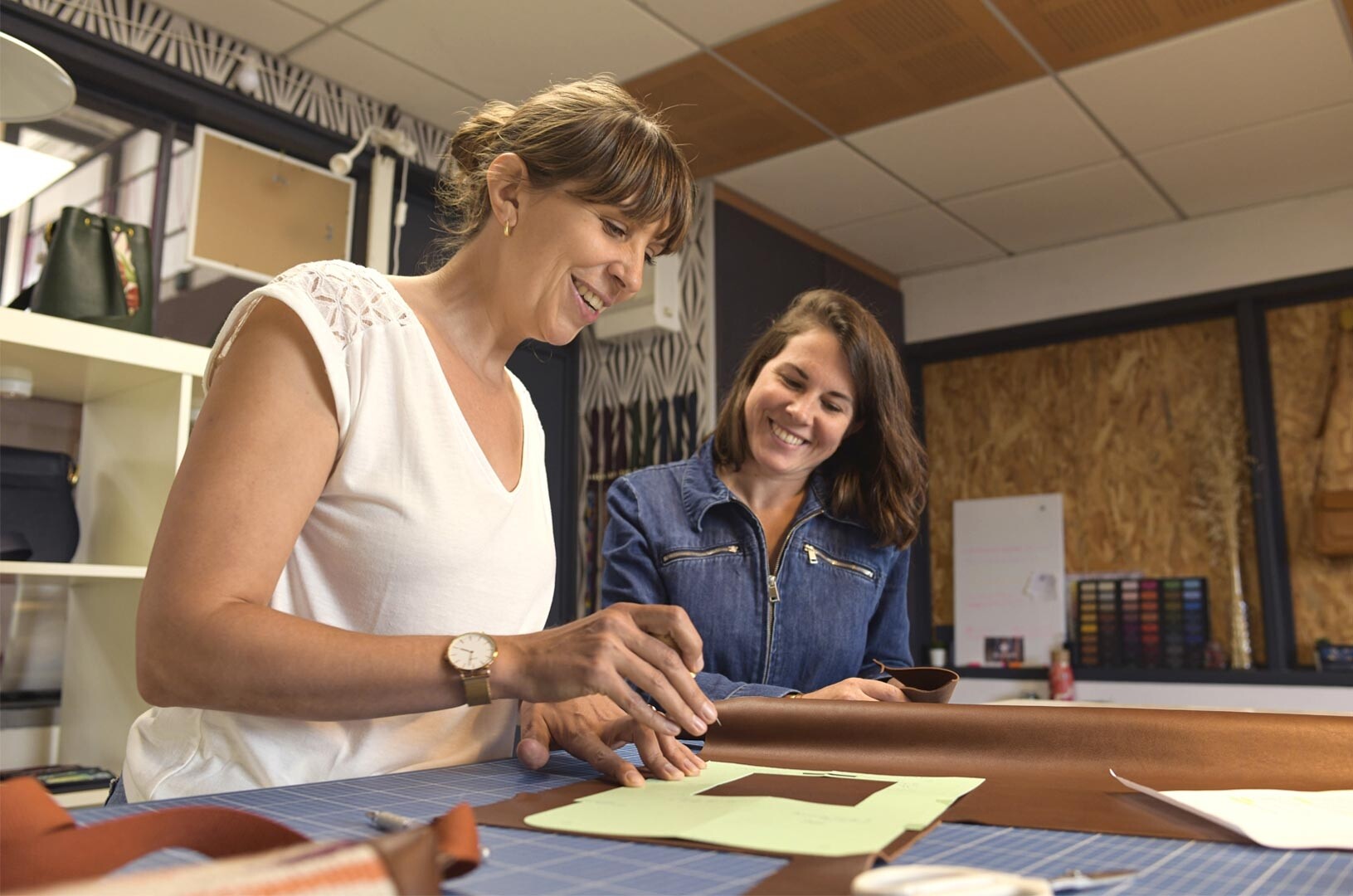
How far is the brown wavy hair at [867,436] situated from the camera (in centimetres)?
188

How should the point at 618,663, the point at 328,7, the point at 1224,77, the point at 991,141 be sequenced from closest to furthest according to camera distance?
1. the point at 618,663
2. the point at 328,7
3. the point at 1224,77
4. the point at 991,141

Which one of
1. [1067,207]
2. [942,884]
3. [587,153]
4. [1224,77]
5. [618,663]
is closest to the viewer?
[942,884]

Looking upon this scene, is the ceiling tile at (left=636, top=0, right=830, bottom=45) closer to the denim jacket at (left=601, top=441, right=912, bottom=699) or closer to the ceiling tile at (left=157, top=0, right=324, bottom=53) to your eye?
the ceiling tile at (left=157, top=0, right=324, bottom=53)

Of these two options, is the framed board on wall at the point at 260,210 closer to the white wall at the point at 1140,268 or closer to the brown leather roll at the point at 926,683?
the brown leather roll at the point at 926,683

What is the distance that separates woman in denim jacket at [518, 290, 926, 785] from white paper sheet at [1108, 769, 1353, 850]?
88 centimetres

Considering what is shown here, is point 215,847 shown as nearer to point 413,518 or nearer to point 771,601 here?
point 413,518

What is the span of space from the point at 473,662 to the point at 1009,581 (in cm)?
418

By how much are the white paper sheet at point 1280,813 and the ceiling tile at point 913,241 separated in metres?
3.60

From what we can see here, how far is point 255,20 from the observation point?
296cm

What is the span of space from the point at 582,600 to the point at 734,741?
3.09 m

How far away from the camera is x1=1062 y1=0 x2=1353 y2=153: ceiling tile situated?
298 cm

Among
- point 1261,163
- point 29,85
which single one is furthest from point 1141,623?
point 29,85

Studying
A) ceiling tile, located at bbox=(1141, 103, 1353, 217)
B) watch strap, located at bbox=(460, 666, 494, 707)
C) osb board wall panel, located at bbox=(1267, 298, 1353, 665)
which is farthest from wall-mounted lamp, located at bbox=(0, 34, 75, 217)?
osb board wall panel, located at bbox=(1267, 298, 1353, 665)

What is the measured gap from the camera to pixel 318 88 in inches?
131
